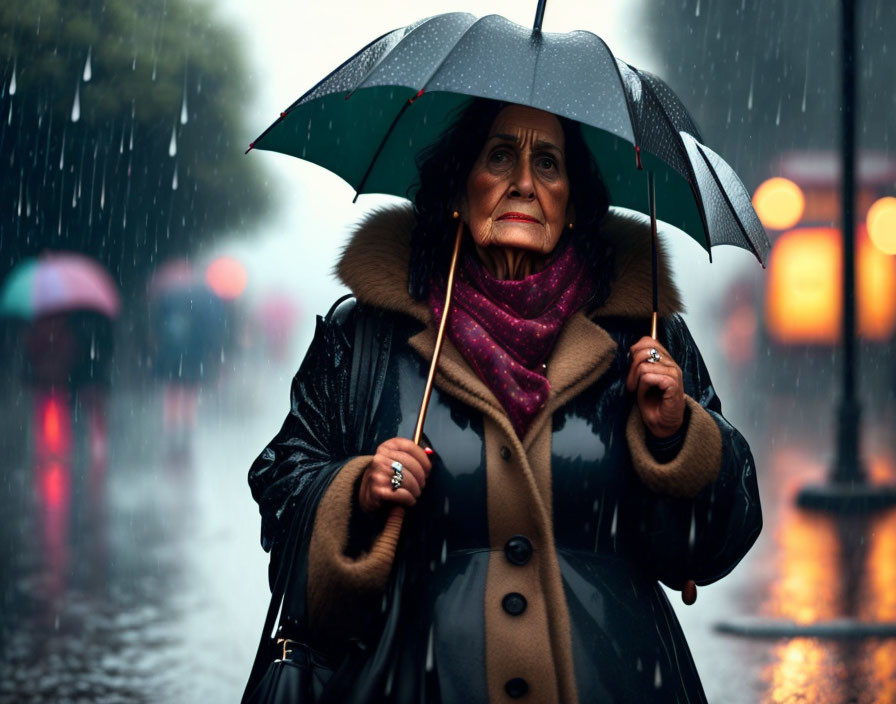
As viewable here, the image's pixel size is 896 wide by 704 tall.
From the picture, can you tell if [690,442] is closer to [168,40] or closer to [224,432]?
[224,432]

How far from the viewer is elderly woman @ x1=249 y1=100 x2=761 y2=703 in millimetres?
2818

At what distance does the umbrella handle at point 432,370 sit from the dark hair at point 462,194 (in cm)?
5

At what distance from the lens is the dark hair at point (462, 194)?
123 inches

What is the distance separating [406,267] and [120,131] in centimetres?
2243

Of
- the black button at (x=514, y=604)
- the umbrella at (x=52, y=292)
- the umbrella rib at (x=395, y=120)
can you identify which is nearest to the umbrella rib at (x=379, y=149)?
the umbrella rib at (x=395, y=120)

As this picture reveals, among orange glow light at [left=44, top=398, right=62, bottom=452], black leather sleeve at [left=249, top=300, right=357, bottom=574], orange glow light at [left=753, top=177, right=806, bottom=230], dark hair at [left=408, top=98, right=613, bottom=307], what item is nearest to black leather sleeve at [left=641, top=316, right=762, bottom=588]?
dark hair at [left=408, top=98, right=613, bottom=307]

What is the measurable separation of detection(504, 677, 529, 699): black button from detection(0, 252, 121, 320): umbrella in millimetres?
14644

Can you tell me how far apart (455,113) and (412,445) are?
91 centimetres

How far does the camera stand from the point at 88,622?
7488 mm

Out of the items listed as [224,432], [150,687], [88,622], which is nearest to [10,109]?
[224,432]

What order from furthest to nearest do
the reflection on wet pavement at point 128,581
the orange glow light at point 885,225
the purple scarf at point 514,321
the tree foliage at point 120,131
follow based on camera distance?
the orange glow light at point 885,225 → the tree foliage at point 120,131 → the reflection on wet pavement at point 128,581 → the purple scarf at point 514,321

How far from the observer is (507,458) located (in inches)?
114

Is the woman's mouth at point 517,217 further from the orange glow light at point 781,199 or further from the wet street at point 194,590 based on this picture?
the orange glow light at point 781,199

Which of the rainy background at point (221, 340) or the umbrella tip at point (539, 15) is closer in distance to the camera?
the umbrella tip at point (539, 15)
